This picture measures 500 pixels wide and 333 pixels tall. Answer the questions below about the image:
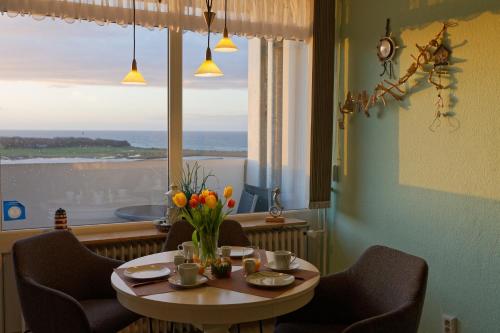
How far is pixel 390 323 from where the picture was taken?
7.09ft

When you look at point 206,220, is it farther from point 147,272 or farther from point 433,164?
point 433,164

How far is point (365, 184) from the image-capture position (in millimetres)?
3879

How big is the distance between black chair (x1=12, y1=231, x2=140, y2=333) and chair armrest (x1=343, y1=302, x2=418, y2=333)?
1.21 metres

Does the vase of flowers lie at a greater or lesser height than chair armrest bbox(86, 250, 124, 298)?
greater

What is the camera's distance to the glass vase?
2.51m

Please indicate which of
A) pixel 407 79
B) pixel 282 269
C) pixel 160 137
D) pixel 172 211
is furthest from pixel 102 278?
pixel 407 79

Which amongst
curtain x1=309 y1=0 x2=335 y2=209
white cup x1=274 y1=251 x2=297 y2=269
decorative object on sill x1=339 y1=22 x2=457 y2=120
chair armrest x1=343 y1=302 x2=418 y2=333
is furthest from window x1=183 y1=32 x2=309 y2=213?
chair armrest x1=343 y1=302 x2=418 y2=333

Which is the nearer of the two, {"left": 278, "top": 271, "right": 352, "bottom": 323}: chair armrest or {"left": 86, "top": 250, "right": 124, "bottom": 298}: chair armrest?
{"left": 278, "top": 271, "right": 352, "bottom": 323}: chair armrest

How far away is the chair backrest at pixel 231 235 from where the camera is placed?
325cm

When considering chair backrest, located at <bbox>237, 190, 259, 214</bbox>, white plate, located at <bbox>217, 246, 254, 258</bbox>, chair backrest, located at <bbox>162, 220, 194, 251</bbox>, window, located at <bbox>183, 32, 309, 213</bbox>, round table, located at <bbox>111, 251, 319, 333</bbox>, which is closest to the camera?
round table, located at <bbox>111, 251, 319, 333</bbox>

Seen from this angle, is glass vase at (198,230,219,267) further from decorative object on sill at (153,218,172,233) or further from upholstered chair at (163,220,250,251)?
decorative object on sill at (153,218,172,233)

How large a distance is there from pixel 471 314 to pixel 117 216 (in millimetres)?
2397

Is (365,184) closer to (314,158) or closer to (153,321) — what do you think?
(314,158)

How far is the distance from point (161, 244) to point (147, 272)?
3.40ft
